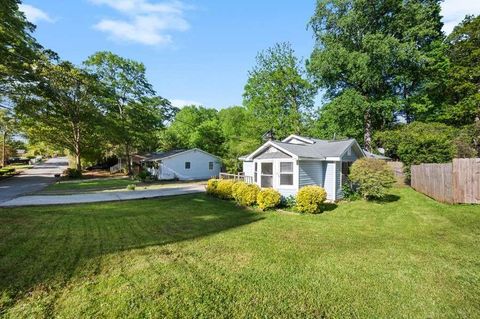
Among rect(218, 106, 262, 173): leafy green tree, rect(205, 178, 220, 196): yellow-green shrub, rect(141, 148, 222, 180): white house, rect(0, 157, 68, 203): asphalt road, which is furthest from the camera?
rect(141, 148, 222, 180): white house

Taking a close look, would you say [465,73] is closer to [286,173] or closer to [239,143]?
[286,173]

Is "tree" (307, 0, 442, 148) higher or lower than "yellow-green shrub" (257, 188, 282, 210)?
higher

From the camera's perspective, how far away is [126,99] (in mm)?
35000

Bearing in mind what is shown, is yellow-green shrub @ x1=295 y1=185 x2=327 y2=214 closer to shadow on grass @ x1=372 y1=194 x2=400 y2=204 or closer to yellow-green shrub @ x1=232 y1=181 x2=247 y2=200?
yellow-green shrub @ x1=232 y1=181 x2=247 y2=200

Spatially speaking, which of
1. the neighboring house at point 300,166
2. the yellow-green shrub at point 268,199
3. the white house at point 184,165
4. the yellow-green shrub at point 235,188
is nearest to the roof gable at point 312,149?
the neighboring house at point 300,166

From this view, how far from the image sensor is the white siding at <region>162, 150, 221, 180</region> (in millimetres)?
31281

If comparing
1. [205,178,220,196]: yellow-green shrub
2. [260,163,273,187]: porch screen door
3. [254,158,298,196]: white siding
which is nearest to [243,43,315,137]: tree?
[205,178,220,196]: yellow-green shrub

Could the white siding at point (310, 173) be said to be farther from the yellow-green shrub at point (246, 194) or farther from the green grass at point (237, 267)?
the green grass at point (237, 267)

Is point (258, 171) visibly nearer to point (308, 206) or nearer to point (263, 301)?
point (308, 206)

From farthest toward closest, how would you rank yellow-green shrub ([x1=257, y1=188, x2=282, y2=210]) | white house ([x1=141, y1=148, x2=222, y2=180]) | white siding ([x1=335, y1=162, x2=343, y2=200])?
white house ([x1=141, y1=148, x2=222, y2=180]) → white siding ([x1=335, y1=162, x2=343, y2=200]) → yellow-green shrub ([x1=257, y1=188, x2=282, y2=210])

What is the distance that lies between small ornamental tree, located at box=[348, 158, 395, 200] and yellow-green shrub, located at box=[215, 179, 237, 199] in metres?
7.01

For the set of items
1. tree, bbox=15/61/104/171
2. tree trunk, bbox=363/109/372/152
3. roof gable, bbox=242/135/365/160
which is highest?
tree, bbox=15/61/104/171

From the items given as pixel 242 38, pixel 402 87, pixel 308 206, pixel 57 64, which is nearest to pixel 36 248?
pixel 308 206

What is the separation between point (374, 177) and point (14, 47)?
26.9 meters
